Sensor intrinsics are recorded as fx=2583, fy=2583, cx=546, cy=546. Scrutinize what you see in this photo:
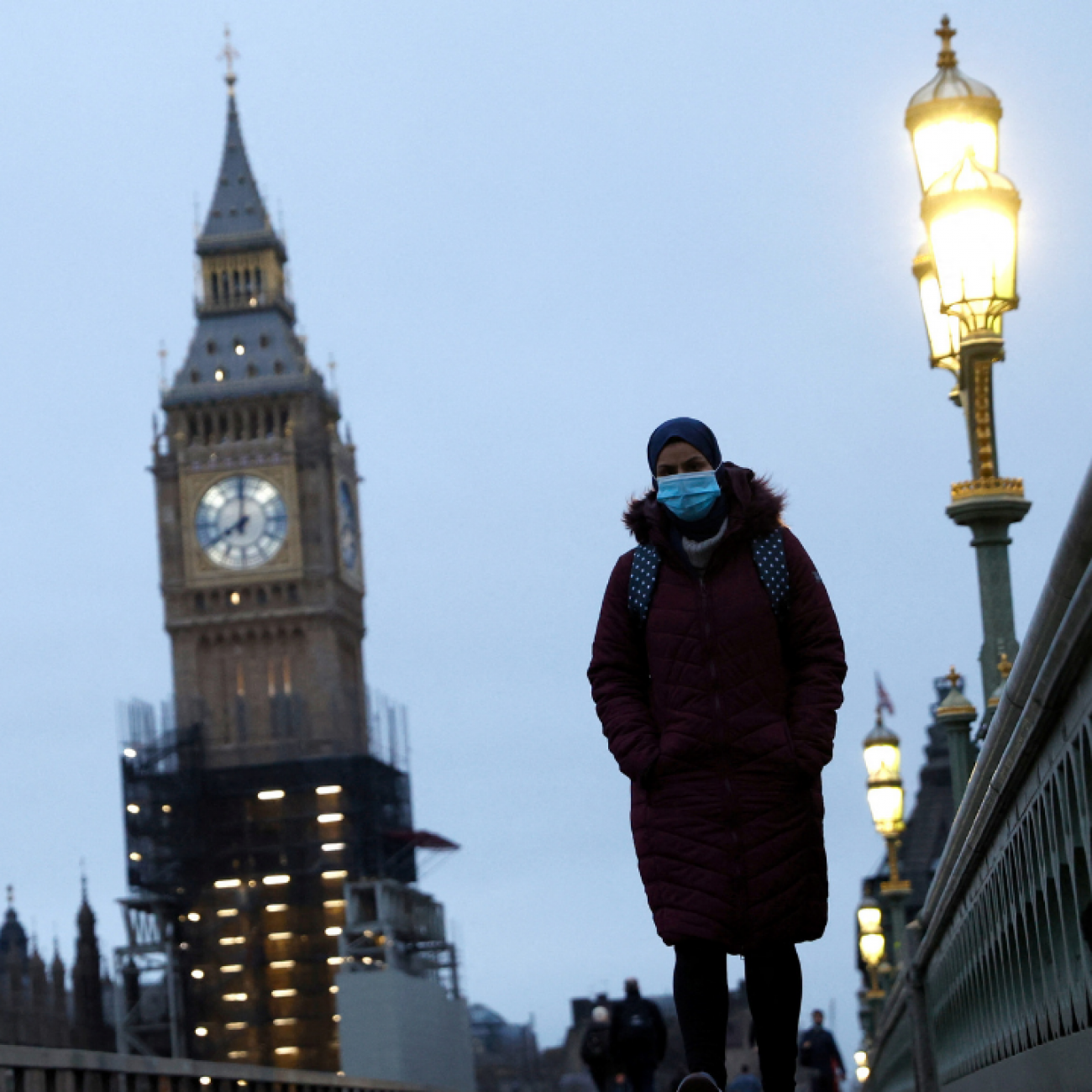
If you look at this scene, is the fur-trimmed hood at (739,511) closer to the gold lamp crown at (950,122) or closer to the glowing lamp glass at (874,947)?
the gold lamp crown at (950,122)

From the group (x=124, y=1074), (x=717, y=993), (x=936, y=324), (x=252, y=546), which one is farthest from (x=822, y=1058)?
(x=252, y=546)

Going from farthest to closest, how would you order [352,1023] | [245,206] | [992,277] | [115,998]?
1. [245,206]
2. [115,998]
3. [352,1023]
4. [992,277]

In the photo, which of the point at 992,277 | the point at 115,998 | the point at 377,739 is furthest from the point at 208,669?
the point at 992,277

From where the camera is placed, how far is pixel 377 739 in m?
111

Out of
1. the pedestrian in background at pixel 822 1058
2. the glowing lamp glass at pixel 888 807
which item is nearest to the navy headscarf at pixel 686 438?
the glowing lamp glass at pixel 888 807

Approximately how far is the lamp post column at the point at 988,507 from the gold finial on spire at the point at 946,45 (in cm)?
139

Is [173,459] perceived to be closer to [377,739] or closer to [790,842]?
[377,739]

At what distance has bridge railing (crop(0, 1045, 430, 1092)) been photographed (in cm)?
757

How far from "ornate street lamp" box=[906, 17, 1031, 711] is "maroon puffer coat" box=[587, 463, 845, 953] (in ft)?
10.3

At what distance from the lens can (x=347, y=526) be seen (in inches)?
4513

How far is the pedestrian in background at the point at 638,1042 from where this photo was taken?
18.5 m

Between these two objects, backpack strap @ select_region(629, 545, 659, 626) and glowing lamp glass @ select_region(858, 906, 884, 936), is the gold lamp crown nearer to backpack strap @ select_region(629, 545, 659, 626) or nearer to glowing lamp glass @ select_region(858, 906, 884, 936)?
backpack strap @ select_region(629, 545, 659, 626)

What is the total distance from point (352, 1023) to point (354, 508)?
3153 centimetres

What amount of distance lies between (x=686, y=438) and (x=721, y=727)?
2.63 feet
